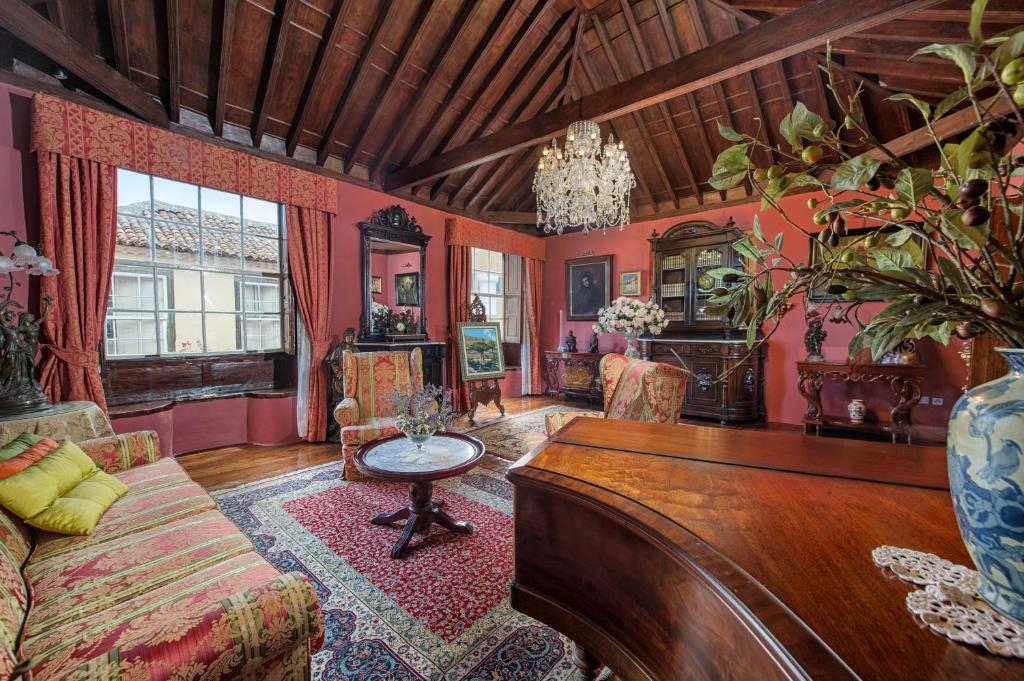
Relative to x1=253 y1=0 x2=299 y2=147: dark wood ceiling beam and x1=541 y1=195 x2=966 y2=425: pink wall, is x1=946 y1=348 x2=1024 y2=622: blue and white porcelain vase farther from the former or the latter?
x1=541 y1=195 x2=966 y2=425: pink wall

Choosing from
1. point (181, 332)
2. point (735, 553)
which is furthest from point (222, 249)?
point (735, 553)

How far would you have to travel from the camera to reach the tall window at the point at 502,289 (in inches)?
274

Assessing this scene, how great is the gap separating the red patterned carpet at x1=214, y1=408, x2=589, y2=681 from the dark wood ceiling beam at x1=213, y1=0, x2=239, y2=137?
3.27 meters

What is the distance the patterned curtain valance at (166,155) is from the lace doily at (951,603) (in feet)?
16.3

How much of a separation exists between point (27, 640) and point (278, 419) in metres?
3.38

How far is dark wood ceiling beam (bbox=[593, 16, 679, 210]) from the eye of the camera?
4414 millimetres

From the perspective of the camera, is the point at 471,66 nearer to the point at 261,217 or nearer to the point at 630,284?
the point at 261,217

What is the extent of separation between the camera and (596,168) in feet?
12.6

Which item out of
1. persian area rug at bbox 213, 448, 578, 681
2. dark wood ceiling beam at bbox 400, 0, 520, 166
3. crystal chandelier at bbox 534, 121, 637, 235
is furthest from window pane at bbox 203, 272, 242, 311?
crystal chandelier at bbox 534, 121, 637, 235

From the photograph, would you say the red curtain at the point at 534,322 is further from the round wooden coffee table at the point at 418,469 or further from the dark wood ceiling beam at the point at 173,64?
the dark wood ceiling beam at the point at 173,64

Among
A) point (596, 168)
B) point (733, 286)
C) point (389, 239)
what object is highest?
point (596, 168)

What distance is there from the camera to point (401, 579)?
212 cm

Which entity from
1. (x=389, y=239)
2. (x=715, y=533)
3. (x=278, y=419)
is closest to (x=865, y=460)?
(x=715, y=533)

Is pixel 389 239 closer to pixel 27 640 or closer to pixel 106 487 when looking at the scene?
pixel 106 487
